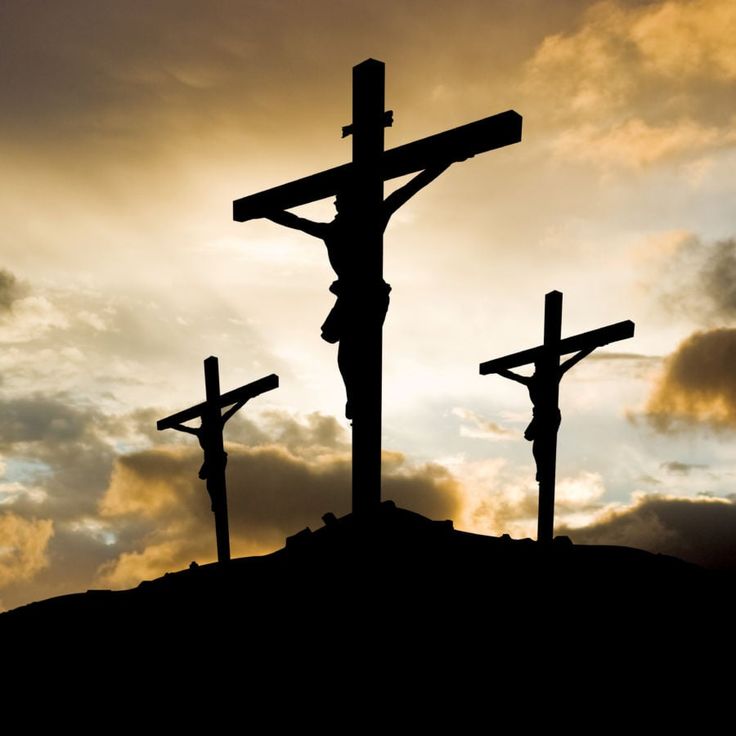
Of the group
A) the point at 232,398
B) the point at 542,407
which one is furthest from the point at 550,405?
the point at 232,398

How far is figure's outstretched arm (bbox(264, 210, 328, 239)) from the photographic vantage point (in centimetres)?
679

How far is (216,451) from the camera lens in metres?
13.4

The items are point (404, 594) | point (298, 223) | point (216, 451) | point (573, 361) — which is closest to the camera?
point (404, 594)

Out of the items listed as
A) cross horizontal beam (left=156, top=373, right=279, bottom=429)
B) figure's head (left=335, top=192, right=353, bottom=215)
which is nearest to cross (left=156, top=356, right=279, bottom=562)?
cross horizontal beam (left=156, top=373, right=279, bottom=429)

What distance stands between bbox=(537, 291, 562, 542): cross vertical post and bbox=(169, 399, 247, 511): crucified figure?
5179mm

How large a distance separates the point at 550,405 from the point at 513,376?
863 mm

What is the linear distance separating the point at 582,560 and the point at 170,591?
4.09 m

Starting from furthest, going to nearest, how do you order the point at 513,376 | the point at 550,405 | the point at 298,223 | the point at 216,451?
the point at 216,451 < the point at 513,376 < the point at 550,405 < the point at 298,223

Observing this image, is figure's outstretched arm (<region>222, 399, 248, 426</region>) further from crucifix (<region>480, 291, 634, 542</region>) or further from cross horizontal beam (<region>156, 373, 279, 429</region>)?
crucifix (<region>480, 291, 634, 542</region>)

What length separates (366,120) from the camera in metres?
6.76

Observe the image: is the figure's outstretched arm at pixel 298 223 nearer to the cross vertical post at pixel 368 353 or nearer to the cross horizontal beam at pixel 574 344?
the cross vertical post at pixel 368 353

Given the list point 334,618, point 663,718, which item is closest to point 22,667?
point 334,618

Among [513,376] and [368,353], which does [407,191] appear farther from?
[513,376]

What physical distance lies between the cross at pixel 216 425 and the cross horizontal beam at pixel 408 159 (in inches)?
236
